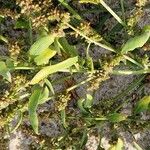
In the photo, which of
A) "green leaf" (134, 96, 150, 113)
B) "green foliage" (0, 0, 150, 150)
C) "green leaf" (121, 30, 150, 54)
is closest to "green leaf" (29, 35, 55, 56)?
"green foliage" (0, 0, 150, 150)

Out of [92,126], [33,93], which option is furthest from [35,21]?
[92,126]

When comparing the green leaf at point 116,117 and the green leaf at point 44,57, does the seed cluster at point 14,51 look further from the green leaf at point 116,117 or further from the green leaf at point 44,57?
the green leaf at point 116,117

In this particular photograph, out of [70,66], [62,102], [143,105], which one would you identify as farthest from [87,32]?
[143,105]

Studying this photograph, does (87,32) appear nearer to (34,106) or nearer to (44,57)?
(44,57)

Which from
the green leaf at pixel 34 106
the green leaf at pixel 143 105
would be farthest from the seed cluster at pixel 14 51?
the green leaf at pixel 143 105

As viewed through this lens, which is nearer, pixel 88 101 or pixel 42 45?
pixel 42 45

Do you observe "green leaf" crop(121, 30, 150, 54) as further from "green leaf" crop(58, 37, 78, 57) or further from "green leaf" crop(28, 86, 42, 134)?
"green leaf" crop(28, 86, 42, 134)
